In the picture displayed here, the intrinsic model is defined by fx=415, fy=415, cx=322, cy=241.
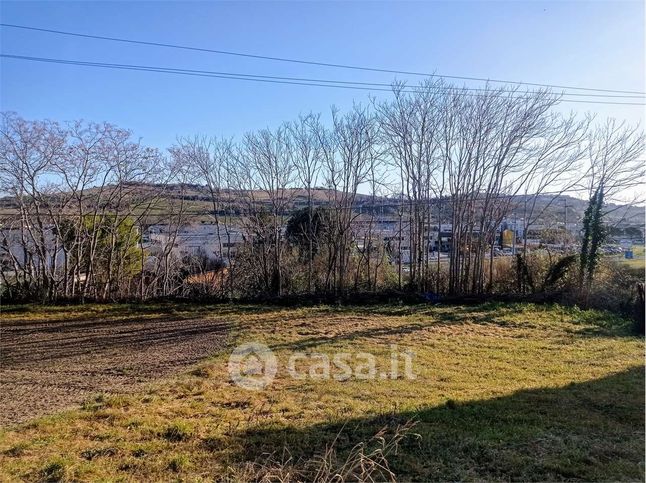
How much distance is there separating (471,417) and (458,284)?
6649 millimetres

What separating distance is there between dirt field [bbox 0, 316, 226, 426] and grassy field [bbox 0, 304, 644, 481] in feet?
1.07

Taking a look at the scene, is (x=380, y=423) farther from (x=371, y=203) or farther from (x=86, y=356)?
(x=371, y=203)

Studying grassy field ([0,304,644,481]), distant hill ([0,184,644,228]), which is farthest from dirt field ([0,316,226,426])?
distant hill ([0,184,644,228])

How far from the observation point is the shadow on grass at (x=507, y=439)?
236 centimetres

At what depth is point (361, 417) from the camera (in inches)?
125

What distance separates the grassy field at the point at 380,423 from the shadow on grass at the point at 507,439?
12 mm

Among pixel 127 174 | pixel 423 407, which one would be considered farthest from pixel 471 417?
pixel 127 174

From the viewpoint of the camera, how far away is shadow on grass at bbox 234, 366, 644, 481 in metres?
2.36

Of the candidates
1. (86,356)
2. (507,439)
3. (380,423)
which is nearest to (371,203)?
(86,356)

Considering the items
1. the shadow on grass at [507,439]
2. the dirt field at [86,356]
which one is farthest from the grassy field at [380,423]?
the dirt field at [86,356]

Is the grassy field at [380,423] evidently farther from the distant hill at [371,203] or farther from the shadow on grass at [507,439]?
the distant hill at [371,203]

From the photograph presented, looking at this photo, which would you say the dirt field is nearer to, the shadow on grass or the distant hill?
the shadow on grass

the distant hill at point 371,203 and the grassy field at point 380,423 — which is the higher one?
the distant hill at point 371,203

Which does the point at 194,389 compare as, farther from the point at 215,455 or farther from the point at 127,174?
the point at 127,174
